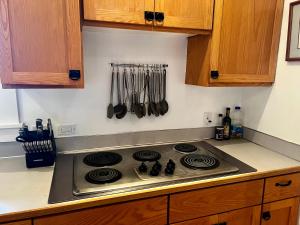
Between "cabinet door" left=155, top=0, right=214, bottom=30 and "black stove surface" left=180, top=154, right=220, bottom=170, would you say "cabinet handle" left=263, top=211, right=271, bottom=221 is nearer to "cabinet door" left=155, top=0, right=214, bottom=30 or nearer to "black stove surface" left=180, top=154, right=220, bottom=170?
"black stove surface" left=180, top=154, right=220, bottom=170

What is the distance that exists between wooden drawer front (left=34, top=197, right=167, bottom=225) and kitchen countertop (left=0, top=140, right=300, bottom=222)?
4 centimetres

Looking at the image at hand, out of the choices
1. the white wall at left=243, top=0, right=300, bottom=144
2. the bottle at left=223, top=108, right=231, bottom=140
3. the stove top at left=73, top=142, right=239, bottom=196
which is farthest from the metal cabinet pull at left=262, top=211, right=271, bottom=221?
the bottle at left=223, top=108, right=231, bottom=140

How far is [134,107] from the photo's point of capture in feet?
5.56

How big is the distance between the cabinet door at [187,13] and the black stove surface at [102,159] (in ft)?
2.80

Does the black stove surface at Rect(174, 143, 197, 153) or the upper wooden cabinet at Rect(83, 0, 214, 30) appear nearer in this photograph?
the upper wooden cabinet at Rect(83, 0, 214, 30)

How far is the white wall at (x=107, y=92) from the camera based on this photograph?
1.54 m

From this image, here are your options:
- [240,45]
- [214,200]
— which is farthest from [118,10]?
[214,200]

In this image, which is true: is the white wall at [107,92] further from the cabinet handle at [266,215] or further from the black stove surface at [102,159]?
the cabinet handle at [266,215]

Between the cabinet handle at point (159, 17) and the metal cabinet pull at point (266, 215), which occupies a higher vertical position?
the cabinet handle at point (159, 17)

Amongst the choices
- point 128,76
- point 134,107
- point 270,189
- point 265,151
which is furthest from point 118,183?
point 265,151

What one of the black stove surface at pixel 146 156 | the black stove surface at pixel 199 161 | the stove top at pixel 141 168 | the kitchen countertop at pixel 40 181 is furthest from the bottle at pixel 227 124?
the black stove surface at pixel 146 156

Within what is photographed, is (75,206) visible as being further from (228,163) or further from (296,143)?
(296,143)

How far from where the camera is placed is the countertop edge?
100 cm

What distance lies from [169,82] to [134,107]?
1.09ft
